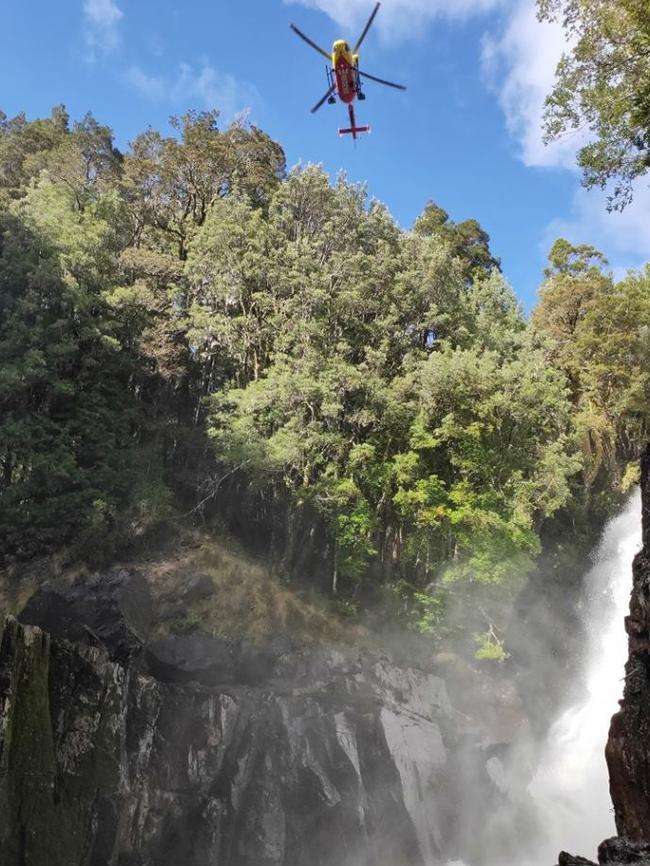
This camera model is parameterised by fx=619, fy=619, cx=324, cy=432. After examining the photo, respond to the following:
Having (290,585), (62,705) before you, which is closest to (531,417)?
(290,585)

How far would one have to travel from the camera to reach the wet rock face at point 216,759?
1387cm

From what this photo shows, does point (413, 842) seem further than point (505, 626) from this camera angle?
No

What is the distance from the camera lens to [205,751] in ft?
56.6

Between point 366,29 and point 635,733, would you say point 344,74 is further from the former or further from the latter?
point 635,733

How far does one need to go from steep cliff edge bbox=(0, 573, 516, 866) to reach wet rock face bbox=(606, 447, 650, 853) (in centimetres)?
1164

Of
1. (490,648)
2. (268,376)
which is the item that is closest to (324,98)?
(268,376)

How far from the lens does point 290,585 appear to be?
23.7 meters

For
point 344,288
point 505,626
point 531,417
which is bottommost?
point 505,626

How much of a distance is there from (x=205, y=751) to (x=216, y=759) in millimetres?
390

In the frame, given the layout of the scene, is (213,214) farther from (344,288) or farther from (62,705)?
(62,705)

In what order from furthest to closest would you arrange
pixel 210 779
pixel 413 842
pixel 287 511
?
1. pixel 287 511
2. pixel 413 842
3. pixel 210 779

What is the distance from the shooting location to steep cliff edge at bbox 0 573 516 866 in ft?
46.0

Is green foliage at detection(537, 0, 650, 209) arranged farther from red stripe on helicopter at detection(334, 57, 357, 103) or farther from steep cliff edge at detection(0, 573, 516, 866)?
steep cliff edge at detection(0, 573, 516, 866)

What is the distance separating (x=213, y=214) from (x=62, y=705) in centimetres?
1938
